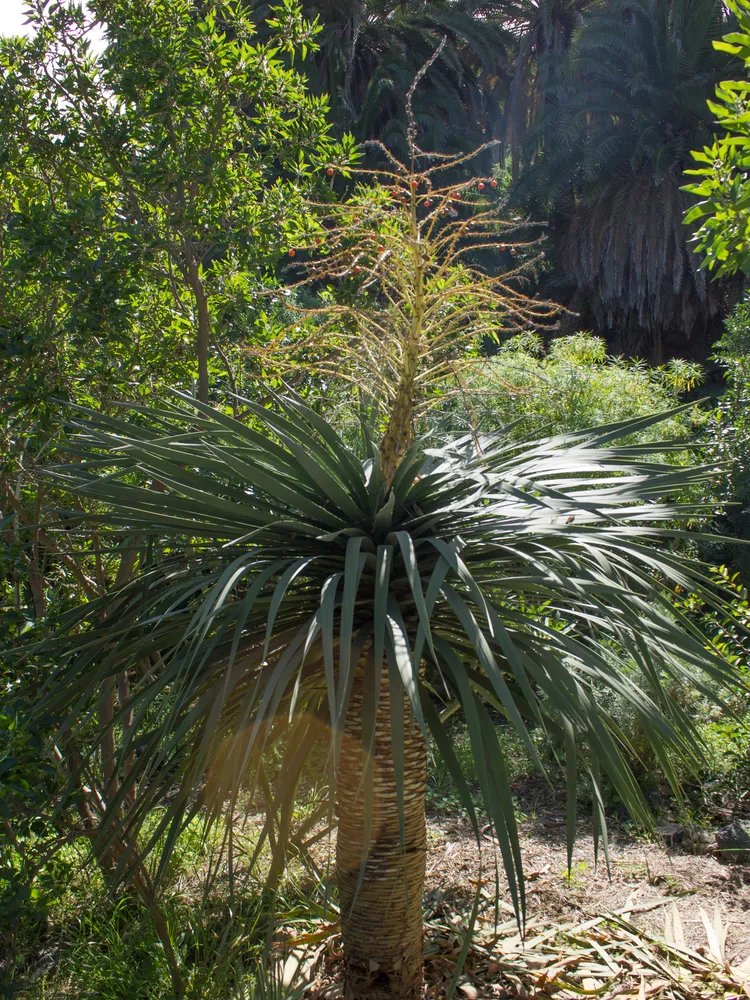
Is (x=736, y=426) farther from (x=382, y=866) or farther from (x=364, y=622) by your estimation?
(x=382, y=866)

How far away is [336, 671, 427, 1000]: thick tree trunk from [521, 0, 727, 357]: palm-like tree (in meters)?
13.5

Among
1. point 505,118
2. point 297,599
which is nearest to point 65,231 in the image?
point 297,599

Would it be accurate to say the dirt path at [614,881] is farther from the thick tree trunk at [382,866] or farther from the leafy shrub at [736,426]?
the leafy shrub at [736,426]

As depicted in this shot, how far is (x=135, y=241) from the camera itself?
3.64m

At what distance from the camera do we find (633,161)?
46.9 feet

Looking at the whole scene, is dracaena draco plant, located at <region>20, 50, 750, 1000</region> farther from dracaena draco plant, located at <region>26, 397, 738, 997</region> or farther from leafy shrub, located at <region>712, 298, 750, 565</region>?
leafy shrub, located at <region>712, 298, 750, 565</region>

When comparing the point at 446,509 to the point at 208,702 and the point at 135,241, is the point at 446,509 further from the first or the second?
the point at 135,241

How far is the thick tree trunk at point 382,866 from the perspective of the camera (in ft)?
7.23

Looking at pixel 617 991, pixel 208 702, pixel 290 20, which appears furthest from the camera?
pixel 290 20

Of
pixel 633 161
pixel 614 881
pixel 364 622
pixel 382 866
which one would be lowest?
pixel 614 881

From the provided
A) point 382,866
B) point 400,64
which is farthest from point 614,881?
point 400,64

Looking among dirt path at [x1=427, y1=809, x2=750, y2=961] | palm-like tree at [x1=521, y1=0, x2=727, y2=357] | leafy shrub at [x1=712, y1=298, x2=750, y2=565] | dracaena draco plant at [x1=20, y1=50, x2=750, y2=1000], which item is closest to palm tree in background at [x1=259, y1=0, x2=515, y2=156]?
palm-like tree at [x1=521, y1=0, x2=727, y2=357]

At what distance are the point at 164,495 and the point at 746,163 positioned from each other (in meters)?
1.87

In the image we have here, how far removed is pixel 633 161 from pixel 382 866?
14430 millimetres
